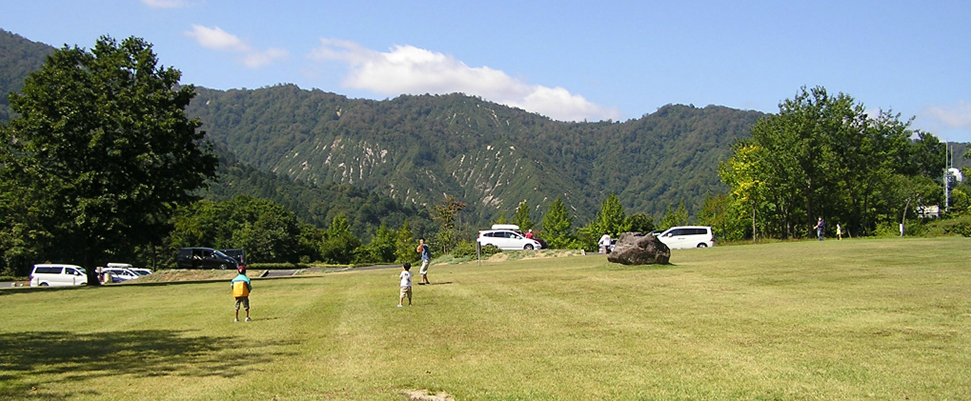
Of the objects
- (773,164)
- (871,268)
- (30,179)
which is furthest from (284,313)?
(773,164)

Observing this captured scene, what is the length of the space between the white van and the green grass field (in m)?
31.9

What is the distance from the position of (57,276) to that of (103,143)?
22.1 m

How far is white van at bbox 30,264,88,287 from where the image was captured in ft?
170

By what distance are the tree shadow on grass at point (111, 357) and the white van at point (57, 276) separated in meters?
40.3

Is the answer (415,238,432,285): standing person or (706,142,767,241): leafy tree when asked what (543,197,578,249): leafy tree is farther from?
(415,238,432,285): standing person

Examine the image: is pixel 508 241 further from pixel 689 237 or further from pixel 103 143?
pixel 103 143

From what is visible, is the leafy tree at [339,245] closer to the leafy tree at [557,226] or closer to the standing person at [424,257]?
the leafy tree at [557,226]

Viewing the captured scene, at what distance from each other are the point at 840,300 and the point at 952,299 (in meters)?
2.46

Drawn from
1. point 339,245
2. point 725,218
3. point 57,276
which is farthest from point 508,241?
point 339,245

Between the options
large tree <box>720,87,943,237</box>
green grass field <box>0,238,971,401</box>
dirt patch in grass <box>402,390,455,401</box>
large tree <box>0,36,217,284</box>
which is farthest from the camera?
large tree <box>720,87,943,237</box>

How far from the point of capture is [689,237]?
168 feet

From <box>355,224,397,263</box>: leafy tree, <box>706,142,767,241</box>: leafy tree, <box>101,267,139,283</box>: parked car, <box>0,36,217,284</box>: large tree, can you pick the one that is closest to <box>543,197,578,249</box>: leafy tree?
<box>706,142,767,241</box>: leafy tree

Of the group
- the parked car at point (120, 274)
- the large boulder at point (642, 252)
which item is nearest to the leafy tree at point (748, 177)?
the large boulder at point (642, 252)

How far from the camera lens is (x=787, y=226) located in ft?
239
